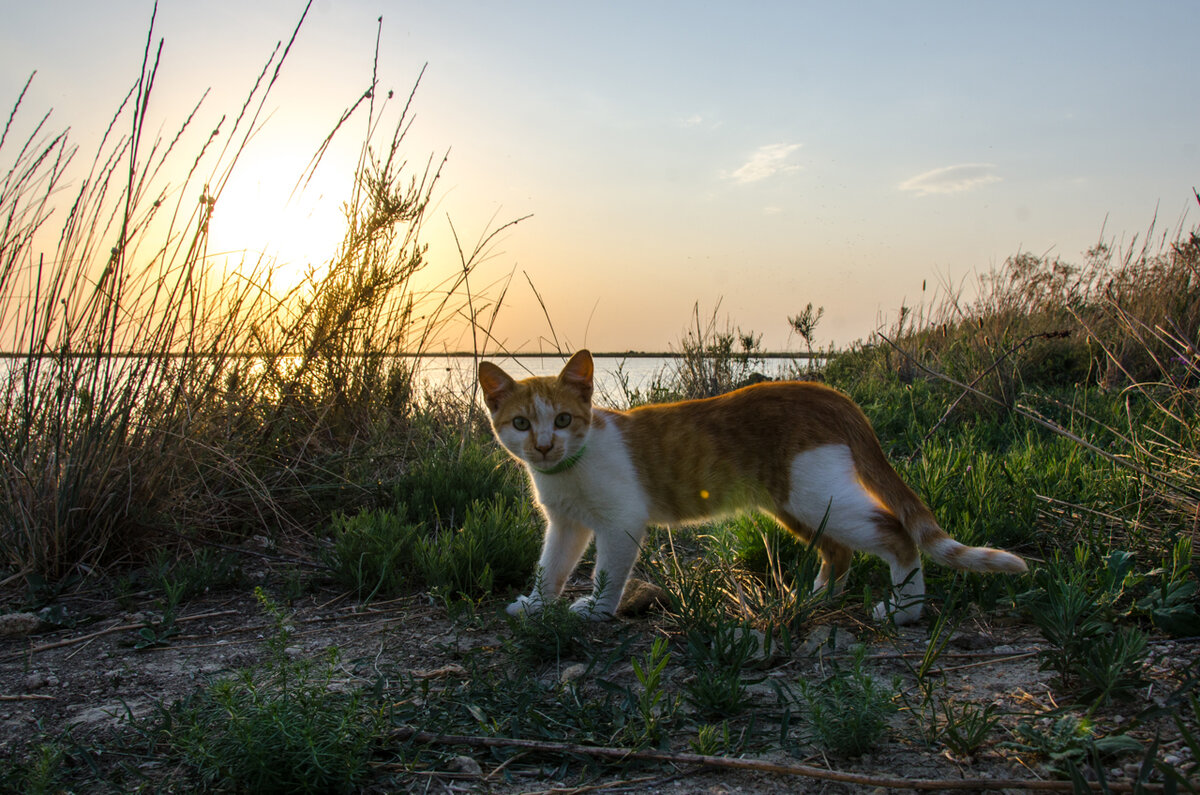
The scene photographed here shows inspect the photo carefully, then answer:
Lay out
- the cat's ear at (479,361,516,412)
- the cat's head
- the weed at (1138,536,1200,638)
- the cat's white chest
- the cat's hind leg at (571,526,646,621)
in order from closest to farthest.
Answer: the weed at (1138,536,1200,638), the cat's hind leg at (571,526,646,621), the cat's white chest, the cat's head, the cat's ear at (479,361,516,412)

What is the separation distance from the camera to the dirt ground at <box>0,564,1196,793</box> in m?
1.56

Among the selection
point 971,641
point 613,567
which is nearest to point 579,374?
point 613,567

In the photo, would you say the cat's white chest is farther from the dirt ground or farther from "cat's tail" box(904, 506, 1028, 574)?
"cat's tail" box(904, 506, 1028, 574)

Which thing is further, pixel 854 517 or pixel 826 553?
pixel 826 553

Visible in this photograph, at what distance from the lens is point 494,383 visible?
3.04 meters

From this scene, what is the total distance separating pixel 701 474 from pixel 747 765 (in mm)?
1389

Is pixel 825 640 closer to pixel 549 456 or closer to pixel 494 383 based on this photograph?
pixel 549 456

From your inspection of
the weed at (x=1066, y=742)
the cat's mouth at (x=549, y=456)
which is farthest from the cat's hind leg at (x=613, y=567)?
the weed at (x=1066, y=742)

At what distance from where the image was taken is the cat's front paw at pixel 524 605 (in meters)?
2.48

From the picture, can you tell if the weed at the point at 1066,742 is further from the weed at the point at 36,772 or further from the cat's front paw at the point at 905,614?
the weed at the point at 36,772

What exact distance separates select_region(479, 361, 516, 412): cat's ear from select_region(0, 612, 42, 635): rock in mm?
1835

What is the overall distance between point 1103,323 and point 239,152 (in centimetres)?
802

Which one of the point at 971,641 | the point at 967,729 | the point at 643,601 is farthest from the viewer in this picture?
the point at 643,601

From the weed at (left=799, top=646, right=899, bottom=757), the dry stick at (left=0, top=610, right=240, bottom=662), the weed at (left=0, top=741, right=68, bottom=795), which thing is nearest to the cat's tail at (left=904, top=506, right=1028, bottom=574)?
the weed at (left=799, top=646, right=899, bottom=757)
